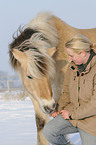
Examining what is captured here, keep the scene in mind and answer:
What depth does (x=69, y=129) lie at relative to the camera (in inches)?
98.7

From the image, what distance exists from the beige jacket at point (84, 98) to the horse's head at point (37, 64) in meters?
0.69

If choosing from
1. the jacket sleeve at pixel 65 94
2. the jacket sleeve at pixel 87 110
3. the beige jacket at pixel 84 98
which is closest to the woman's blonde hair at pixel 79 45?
the beige jacket at pixel 84 98

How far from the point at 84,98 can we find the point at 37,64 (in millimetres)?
1285

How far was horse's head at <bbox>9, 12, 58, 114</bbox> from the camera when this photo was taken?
10.6 ft

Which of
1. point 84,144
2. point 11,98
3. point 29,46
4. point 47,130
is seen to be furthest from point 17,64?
point 11,98

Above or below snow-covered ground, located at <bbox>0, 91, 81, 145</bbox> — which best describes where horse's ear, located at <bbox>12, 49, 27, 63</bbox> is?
above

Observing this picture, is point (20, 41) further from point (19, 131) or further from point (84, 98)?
point (19, 131)

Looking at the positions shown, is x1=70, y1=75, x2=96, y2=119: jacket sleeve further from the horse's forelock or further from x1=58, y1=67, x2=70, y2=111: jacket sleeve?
the horse's forelock

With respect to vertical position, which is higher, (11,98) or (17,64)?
(17,64)

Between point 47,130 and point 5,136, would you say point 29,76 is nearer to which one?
point 47,130

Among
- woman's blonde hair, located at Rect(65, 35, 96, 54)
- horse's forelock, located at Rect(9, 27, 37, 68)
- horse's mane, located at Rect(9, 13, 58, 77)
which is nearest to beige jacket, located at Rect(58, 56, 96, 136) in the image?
woman's blonde hair, located at Rect(65, 35, 96, 54)

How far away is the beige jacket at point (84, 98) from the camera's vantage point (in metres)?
2.17

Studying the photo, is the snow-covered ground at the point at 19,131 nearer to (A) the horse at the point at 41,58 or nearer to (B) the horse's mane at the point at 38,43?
(A) the horse at the point at 41,58

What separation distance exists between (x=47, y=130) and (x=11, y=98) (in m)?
9.12
